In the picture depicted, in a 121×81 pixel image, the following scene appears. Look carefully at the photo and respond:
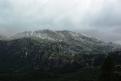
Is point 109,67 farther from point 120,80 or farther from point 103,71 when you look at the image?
point 120,80

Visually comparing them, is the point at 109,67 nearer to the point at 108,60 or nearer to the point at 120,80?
the point at 108,60

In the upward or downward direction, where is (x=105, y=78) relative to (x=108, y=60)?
downward

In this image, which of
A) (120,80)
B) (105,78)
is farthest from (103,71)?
(120,80)

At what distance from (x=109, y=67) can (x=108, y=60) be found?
9.54 feet

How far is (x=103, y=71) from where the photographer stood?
107562mm

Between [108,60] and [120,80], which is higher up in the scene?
[108,60]

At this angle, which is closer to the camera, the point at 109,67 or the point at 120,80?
the point at 109,67

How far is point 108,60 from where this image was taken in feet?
354

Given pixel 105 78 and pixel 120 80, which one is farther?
pixel 120 80

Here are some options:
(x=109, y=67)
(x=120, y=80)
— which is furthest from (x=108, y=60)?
(x=120, y=80)

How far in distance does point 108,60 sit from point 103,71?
4937 mm

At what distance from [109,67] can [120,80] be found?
44246 millimetres

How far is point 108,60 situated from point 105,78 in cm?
742

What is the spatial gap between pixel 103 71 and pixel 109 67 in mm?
2943
